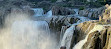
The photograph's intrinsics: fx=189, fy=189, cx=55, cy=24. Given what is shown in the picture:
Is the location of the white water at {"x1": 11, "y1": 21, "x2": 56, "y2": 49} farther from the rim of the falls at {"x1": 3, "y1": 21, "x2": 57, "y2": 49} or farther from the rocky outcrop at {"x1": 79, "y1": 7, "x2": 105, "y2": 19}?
the rocky outcrop at {"x1": 79, "y1": 7, "x2": 105, "y2": 19}

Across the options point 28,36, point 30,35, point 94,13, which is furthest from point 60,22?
point 94,13

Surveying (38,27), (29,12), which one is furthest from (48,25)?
(29,12)

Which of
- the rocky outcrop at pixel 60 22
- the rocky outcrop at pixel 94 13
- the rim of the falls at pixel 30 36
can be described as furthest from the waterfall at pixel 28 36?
the rocky outcrop at pixel 94 13

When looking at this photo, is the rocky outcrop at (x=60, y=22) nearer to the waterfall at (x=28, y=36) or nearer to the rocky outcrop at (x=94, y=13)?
the waterfall at (x=28, y=36)

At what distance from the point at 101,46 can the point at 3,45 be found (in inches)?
662

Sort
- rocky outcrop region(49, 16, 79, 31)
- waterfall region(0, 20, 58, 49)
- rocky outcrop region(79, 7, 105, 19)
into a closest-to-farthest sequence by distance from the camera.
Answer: rocky outcrop region(49, 16, 79, 31) < waterfall region(0, 20, 58, 49) < rocky outcrop region(79, 7, 105, 19)

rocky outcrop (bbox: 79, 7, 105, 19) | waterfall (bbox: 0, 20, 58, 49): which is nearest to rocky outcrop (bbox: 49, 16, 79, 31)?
waterfall (bbox: 0, 20, 58, 49)

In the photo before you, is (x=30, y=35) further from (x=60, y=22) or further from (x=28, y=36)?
(x=60, y=22)

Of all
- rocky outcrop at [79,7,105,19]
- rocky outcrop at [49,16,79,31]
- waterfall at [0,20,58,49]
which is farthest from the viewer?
rocky outcrop at [79,7,105,19]

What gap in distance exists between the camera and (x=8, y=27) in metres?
28.5

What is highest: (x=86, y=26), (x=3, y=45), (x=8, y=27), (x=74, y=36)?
(x=86, y=26)

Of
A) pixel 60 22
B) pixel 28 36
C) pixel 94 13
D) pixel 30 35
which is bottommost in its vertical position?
pixel 28 36

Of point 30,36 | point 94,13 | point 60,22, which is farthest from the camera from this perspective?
point 94,13

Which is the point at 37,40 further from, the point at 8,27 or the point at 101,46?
the point at 101,46
